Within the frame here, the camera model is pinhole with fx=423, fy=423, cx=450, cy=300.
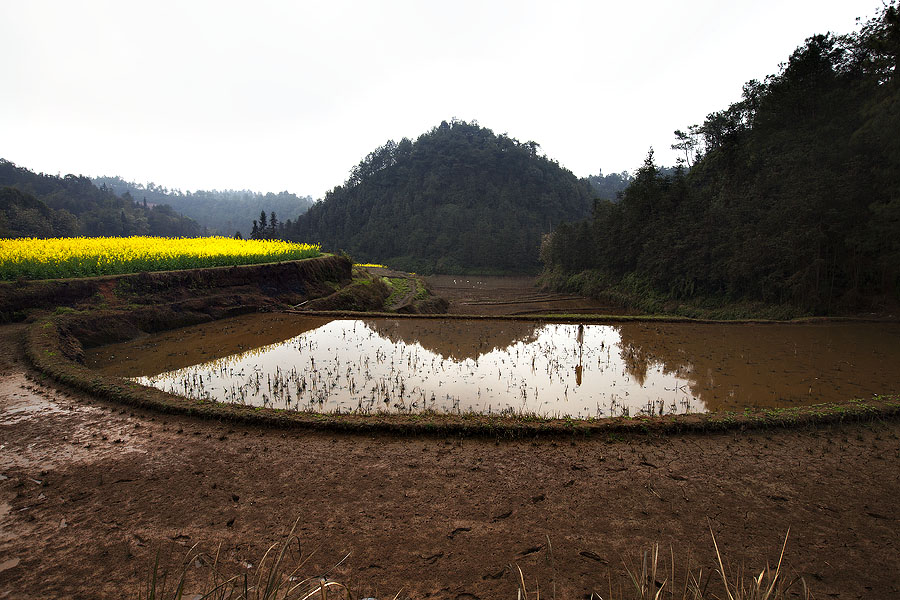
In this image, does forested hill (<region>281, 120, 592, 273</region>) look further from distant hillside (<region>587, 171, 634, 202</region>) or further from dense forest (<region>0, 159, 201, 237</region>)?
dense forest (<region>0, 159, 201, 237</region>)

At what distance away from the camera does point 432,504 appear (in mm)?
3973

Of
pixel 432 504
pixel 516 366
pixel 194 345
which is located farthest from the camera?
pixel 194 345

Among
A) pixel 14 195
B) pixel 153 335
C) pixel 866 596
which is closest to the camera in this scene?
pixel 866 596

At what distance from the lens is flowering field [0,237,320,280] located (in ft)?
36.5

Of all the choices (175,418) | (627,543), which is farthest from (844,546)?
(175,418)

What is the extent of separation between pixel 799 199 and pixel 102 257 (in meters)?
23.5

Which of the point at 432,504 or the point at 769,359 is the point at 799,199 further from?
the point at 432,504

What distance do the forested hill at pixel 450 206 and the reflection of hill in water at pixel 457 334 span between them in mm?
44028

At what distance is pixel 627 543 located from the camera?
11.3 feet

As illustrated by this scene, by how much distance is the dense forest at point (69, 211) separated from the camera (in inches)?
1639

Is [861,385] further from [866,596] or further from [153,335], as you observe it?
[153,335]

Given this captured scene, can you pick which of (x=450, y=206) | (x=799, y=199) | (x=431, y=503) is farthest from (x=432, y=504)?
(x=450, y=206)

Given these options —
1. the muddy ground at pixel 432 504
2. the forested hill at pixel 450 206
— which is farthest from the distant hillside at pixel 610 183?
the muddy ground at pixel 432 504

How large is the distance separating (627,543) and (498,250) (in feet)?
183
